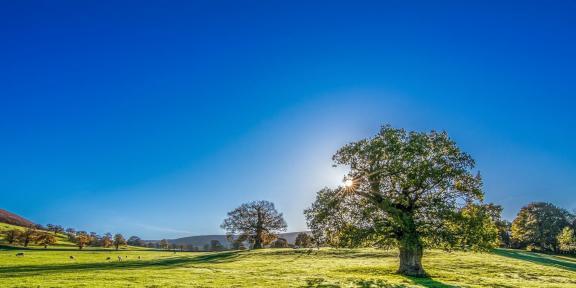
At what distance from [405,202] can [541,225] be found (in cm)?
9886

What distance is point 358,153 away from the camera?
42.5m

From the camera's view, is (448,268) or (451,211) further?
(448,268)

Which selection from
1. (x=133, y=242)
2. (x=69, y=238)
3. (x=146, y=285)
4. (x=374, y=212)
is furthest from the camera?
(x=133, y=242)

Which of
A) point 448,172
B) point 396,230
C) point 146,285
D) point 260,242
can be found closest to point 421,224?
point 396,230

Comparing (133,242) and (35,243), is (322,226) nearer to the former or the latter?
(35,243)

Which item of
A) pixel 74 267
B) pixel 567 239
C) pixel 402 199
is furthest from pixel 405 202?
pixel 567 239

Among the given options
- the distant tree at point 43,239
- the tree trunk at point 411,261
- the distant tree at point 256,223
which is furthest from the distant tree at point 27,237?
the tree trunk at point 411,261

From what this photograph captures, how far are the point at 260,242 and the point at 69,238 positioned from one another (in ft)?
346

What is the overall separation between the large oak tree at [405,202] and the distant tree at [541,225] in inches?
3543

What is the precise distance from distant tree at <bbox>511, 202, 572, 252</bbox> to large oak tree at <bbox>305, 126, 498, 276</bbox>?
8998cm

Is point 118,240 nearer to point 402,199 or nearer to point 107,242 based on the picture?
point 107,242

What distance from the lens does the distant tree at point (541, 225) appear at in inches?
4444

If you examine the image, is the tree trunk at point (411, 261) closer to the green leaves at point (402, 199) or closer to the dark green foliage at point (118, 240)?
the green leaves at point (402, 199)

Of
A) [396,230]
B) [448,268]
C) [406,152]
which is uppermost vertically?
[406,152]
